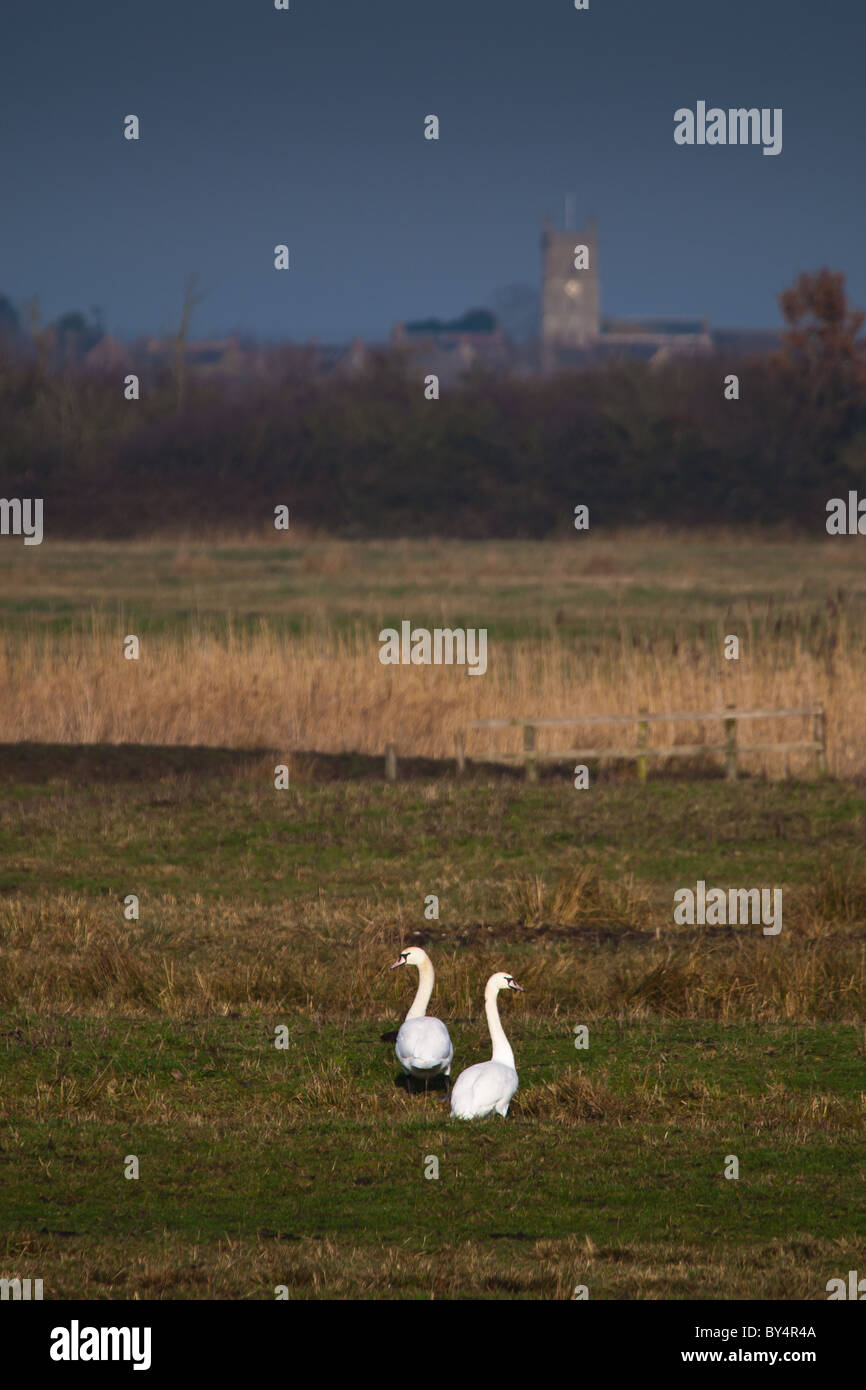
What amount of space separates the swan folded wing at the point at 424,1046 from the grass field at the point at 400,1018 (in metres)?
0.27

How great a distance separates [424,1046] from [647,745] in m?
16.1

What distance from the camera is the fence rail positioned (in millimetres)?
24859

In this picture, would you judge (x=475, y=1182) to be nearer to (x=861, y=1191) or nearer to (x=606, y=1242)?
(x=606, y=1242)

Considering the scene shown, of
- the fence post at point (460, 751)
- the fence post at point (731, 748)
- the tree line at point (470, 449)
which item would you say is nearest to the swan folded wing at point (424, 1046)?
the fence post at point (460, 751)

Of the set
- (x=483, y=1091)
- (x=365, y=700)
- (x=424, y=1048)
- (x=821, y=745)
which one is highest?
(x=365, y=700)

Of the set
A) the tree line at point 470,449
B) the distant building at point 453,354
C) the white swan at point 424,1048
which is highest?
the distant building at point 453,354

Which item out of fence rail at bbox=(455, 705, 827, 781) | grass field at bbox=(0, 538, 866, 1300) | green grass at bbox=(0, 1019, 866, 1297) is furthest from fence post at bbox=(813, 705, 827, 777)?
green grass at bbox=(0, 1019, 866, 1297)

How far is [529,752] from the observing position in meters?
24.9

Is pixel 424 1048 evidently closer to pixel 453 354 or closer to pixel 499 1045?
pixel 499 1045

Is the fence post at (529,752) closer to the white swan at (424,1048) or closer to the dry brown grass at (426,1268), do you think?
the white swan at (424,1048)

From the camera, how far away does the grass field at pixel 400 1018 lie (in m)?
8.27

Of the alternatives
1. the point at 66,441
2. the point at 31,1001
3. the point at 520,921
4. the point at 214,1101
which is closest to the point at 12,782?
the point at 520,921

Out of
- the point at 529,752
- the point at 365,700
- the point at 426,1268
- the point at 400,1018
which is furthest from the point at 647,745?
the point at 426,1268

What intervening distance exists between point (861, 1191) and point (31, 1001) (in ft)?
22.9
